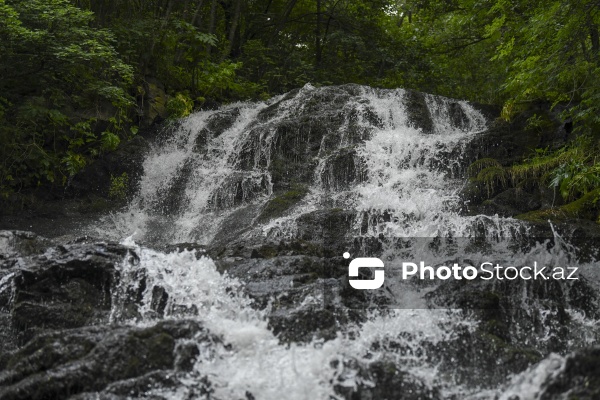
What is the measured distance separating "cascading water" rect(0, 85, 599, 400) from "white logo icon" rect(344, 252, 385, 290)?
137 millimetres

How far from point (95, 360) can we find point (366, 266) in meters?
3.40

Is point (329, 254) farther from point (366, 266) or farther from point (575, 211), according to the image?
point (575, 211)

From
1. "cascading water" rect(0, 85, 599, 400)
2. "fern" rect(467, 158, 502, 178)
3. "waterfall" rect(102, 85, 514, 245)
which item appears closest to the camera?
"cascading water" rect(0, 85, 599, 400)

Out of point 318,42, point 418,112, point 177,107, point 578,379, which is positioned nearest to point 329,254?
point 578,379

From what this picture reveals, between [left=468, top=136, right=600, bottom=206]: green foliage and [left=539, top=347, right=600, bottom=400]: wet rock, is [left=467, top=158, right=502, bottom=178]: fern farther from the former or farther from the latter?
[left=539, top=347, right=600, bottom=400]: wet rock

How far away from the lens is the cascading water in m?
5.37

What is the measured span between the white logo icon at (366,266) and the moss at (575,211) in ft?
7.60

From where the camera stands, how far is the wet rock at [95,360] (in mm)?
4891

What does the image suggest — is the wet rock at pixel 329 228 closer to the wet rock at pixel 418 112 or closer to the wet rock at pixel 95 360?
the wet rock at pixel 95 360

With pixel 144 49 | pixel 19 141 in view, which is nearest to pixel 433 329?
pixel 19 141

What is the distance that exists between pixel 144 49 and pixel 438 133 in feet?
20.4

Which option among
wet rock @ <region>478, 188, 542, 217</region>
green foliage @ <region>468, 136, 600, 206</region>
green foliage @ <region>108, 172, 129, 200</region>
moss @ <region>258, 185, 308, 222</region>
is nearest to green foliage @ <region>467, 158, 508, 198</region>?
green foliage @ <region>468, 136, 600, 206</region>

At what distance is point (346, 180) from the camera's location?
11.2m

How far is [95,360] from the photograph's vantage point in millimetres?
5105
